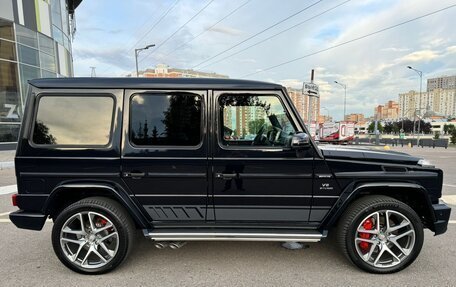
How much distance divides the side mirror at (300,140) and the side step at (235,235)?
0.91m

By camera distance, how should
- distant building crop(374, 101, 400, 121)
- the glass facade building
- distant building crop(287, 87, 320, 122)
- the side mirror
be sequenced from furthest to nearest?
distant building crop(374, 101, 400, 121) → the glass facade building → distant building crop(287, 87, 320, 122) → the side mirror

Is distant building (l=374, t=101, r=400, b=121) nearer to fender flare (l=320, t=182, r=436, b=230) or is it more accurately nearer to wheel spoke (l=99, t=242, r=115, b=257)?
fender flare (l=320, t=182, r=436, b=230)

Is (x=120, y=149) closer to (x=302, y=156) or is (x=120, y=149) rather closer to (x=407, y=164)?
(x=302, y=156)

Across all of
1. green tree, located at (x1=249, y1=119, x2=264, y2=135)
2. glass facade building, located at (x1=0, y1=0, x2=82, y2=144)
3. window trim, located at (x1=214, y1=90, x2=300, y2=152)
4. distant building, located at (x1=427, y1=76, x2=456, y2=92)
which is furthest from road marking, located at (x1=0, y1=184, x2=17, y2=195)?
distant building, located at (x1=427, y1=76, x2=456, y2=92)

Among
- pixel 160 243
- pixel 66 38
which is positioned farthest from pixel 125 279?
pixel 66 38

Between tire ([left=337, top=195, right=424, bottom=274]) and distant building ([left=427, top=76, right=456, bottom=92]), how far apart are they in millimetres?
130392

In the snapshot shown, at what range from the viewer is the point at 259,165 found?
9.45 ft

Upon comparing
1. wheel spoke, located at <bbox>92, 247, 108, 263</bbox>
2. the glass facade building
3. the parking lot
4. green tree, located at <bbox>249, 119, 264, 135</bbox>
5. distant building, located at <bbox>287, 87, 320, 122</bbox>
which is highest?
the glass facade building

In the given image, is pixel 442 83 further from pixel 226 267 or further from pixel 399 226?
pixel 226 267

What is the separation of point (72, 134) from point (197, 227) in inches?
64.1

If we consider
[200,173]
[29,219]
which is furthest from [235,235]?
[29,219]

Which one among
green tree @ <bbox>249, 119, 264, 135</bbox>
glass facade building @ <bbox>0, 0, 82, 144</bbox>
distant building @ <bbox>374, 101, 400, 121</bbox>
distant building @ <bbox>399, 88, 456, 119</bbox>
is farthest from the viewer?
distant building @ <bbox>374, 101, 400, 121</bbox>

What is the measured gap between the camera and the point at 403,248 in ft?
9.79

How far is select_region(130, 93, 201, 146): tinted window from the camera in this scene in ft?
9.57
